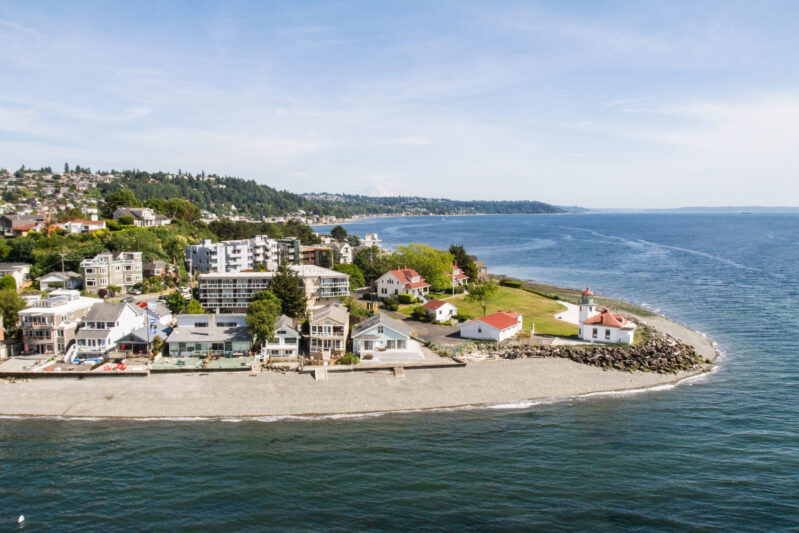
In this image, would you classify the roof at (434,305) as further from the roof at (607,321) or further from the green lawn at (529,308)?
the roof at (607,321)

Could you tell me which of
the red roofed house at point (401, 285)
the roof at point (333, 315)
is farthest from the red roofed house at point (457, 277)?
the roof at point (333, 315)

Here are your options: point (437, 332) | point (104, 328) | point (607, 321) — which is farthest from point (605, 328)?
point (104, 328)

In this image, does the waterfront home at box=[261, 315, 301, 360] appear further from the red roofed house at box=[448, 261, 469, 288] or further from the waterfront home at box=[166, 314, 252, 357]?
the red roofed house at box=[448, 261, 469, 288]

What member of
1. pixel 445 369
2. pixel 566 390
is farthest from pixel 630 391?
pixel 445 369

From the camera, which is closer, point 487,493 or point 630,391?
point 487,493

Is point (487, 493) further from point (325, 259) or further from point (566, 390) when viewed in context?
point (325, 259)

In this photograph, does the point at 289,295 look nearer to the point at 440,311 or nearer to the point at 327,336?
the point at 327,336

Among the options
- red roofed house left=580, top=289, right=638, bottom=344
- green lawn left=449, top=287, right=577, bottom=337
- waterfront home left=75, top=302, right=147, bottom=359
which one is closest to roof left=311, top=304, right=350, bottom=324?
waterfront home left=75, top=302, right=147, bottom=359
